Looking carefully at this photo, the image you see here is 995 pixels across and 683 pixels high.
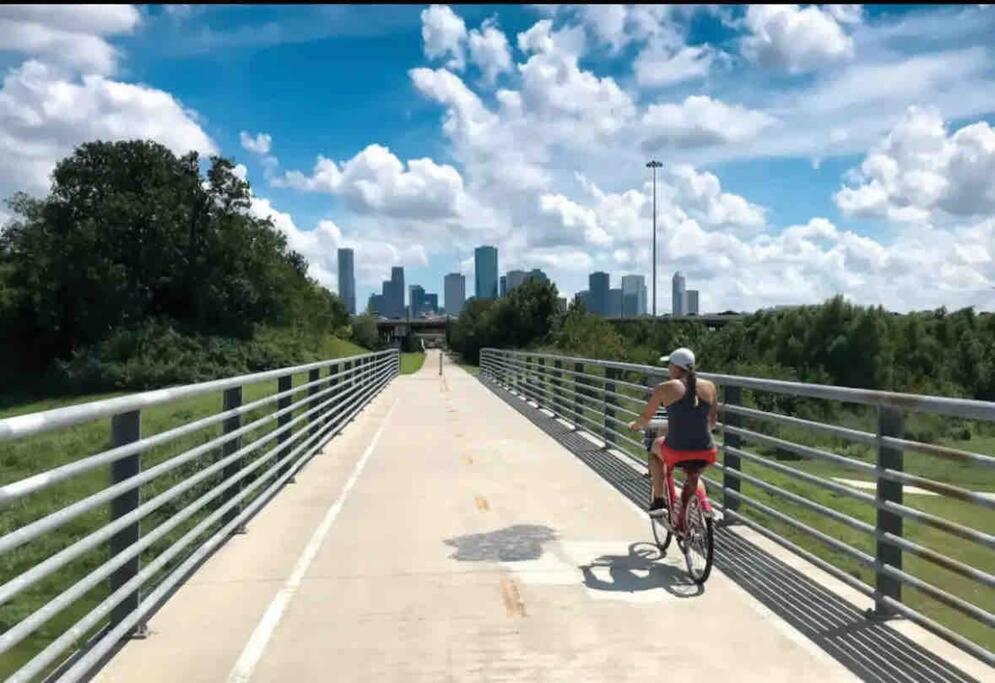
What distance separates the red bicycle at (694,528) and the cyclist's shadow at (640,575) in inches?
5.2

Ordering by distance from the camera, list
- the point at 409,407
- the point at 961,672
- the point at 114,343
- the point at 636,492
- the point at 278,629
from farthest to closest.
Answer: the point at 114,343 < the point at 409,407 < the point at 636,492 < the point at 278,629 < the point at 961,672

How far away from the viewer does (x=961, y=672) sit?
5.11m

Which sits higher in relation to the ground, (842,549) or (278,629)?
(842,549)

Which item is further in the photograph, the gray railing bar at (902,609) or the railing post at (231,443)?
the railing post at (231,443)

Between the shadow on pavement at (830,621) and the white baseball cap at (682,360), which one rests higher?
the white baseball cap at (682,360)

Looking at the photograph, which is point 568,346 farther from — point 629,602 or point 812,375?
point 629,602

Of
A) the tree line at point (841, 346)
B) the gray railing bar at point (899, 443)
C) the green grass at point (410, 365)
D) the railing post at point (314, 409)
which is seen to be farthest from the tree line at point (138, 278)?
the gray railing bar at point (899, 443)

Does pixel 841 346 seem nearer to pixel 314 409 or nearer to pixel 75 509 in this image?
pixel 314 409

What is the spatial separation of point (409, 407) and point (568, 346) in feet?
134

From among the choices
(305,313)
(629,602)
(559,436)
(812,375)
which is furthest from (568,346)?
(629,602)

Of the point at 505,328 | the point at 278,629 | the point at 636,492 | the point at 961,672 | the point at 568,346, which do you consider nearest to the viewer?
the point at 961,672

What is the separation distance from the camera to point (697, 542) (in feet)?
23.6

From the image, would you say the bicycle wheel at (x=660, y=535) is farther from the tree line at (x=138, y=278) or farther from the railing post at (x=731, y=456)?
the tree line at (x=138, y=278)

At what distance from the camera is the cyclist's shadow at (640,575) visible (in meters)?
7.05
